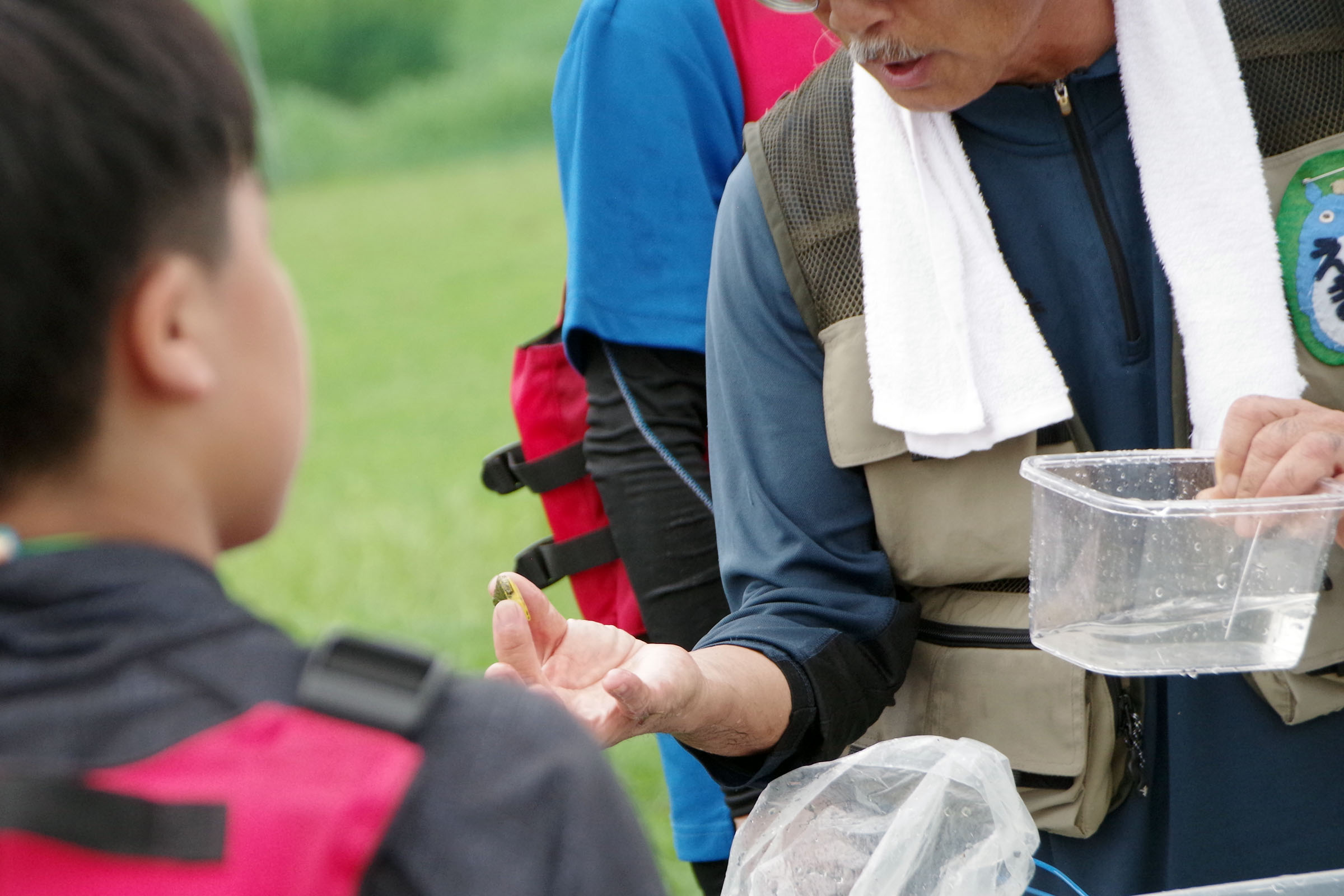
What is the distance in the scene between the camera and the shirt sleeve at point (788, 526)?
4.89ft

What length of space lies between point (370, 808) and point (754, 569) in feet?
3.00

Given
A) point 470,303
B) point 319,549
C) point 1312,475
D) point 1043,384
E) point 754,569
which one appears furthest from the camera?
point 470,303

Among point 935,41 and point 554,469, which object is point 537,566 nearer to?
point 554,469

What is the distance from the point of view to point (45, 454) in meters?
0.71

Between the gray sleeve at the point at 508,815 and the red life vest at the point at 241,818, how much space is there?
2cm

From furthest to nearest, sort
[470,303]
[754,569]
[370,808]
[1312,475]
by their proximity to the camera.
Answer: [470,303], [754,569], [1312,475], [370,808]

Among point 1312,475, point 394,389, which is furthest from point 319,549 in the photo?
point 1312,475

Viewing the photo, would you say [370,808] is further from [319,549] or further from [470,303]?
[470,303]

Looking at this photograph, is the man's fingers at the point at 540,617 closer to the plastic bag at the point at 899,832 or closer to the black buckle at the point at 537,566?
the plastic bag at the point at 899,832

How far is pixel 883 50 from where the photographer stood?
1.46 m

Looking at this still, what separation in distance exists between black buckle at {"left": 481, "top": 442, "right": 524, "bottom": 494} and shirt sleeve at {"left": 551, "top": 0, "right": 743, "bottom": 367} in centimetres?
25

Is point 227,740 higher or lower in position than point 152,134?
lower

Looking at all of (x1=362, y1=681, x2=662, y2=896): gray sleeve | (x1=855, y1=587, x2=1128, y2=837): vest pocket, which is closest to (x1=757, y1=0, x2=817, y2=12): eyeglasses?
(x1=855, y1=587, x2=1128, y2=837): vest pocket

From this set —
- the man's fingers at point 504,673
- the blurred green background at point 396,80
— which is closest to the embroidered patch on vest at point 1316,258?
the man's fingers at point 504,673
